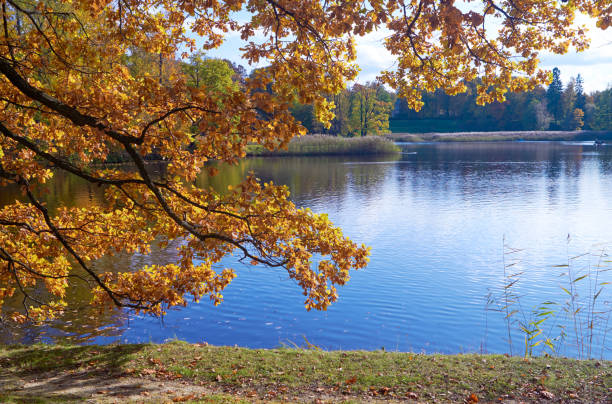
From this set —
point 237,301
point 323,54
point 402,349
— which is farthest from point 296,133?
point 237,301

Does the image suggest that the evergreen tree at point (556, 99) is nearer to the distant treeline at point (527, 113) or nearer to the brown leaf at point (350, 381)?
the distant treeline at point (527, 113)

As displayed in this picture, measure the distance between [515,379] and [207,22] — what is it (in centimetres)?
692

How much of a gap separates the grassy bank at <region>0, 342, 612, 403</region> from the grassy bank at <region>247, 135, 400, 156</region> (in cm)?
5031

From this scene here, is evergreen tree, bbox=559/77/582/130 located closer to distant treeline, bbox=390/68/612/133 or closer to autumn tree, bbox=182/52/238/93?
distant treeline, bbox=390/68/612/133

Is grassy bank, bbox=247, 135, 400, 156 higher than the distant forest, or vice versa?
the distant forest

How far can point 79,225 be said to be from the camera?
8.23 meters

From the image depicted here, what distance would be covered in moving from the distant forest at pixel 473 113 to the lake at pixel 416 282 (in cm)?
5202

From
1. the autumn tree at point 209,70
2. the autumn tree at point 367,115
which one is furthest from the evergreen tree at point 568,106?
the autumn tree at point 209,70

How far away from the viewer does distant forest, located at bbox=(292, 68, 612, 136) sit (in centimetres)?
7912

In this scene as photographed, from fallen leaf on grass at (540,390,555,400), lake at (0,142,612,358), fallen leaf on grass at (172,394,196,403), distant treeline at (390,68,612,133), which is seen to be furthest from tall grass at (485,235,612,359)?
distant treeline at (390,68,612,133)

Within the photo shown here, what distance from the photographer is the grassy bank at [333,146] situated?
58062 millimetres

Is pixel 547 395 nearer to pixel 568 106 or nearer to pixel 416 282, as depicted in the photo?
pixel 416 282

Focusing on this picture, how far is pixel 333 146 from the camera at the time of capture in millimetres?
58781

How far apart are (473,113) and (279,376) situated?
114 meters
